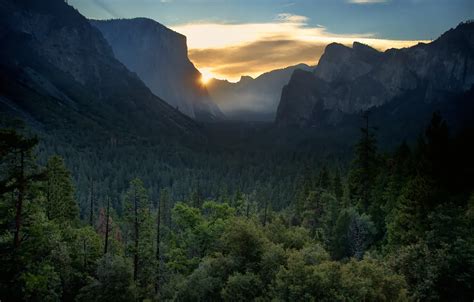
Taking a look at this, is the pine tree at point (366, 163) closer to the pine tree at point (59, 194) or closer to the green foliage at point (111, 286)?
the green foliage at point (111, 286)

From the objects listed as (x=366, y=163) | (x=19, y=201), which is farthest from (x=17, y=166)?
(x=366, y=163)

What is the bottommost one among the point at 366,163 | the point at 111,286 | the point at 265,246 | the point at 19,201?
the point at 111,286

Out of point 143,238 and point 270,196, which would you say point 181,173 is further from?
point 143,238

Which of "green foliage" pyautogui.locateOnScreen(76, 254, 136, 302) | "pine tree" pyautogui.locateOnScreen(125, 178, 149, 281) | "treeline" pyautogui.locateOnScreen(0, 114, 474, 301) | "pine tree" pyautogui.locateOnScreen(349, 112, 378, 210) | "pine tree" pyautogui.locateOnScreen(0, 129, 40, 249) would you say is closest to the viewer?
"pine tree" pyautogui.locateOnScreen(0, 129, 40, 249)

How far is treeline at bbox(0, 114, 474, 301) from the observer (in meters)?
19.9

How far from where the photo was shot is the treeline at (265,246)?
19.9 m

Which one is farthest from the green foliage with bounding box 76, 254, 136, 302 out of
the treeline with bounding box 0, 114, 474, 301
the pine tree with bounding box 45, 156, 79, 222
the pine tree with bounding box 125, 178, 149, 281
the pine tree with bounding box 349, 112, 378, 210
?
the pine tree with bounding box 349, 112, 378, 210

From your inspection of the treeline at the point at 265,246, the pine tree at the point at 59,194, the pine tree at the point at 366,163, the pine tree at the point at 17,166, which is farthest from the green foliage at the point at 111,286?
the pine tree at the point at 366,163

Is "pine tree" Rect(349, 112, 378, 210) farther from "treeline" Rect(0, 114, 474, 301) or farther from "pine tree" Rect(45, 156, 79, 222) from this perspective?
"pine tree" Rect(45, 156, 79, 222)

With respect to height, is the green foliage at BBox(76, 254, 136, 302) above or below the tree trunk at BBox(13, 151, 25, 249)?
below

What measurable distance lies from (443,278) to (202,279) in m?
14.5

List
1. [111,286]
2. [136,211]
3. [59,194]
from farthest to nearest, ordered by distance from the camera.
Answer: [59,194], [136,211], [111,286]

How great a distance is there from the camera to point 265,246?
26484 millimetres

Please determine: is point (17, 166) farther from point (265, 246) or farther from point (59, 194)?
point (59, 194)
